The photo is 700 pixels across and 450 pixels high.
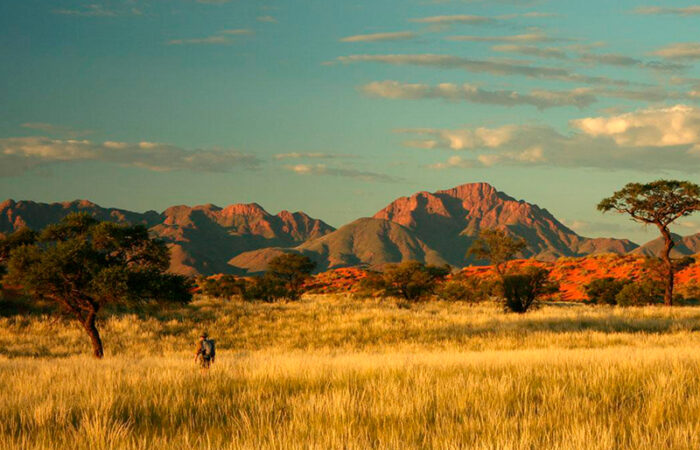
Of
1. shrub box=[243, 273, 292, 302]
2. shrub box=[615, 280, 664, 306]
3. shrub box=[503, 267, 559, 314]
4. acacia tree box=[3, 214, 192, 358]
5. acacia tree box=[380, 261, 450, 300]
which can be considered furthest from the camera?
acacia tree box=[380, 261, 450, 300]

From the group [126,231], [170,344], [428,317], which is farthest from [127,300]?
[428,317]

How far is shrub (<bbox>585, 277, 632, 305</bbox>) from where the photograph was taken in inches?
2053

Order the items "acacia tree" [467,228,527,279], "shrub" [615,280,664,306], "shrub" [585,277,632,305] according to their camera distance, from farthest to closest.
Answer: "shrub" [585,277,632,305]
"acacia tree" [467,228,527,279]
"shrub" [615,280,664,306]

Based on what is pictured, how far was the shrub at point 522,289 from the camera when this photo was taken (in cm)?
3744

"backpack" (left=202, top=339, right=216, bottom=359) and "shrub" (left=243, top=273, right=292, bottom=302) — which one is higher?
"backpack" (left=202, top=339, right=216, bottom=359)

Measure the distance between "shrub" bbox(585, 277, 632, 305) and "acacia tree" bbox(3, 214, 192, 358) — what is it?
135ft

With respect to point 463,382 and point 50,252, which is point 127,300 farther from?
point 463,382

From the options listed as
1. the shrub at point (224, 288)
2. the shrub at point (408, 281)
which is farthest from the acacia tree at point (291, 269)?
the shrub at point (408, 281)

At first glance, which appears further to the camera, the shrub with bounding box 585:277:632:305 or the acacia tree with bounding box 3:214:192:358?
the shrub with bounding box 585:277:632:305

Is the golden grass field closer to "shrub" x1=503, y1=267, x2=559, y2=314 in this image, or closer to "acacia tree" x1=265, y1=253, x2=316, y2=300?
"shrub" x1=503, y1=267, x2=559, y2=314

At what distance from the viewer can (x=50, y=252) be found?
2239cm

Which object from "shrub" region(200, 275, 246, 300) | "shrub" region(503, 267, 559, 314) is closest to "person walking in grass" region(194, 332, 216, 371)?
"shrub" region(503, 267, 559, 314)

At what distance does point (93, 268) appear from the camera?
→ 891 inches

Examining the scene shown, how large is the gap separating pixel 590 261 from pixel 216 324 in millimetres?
74405
